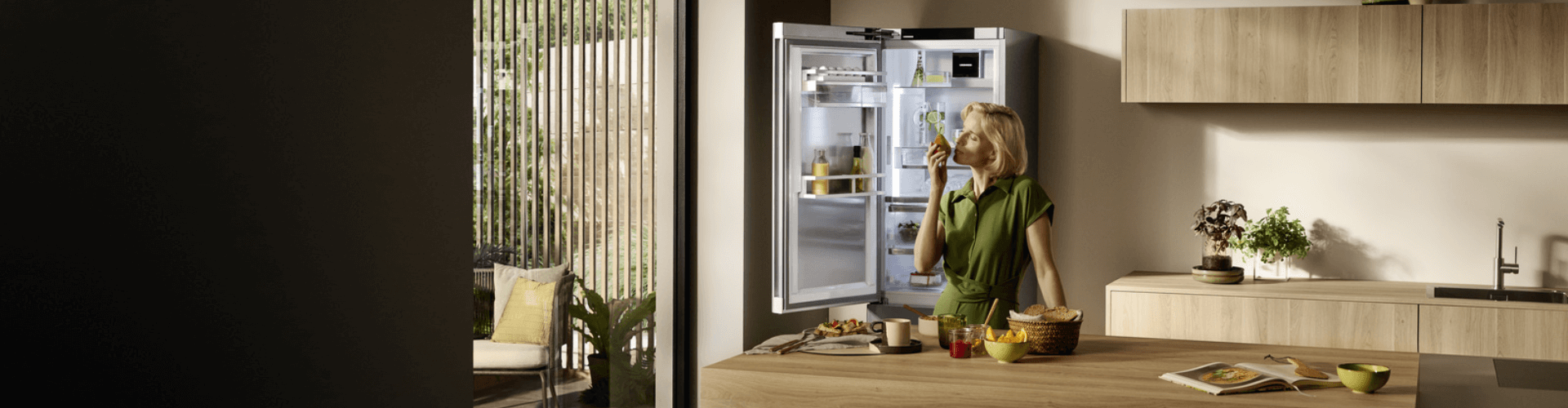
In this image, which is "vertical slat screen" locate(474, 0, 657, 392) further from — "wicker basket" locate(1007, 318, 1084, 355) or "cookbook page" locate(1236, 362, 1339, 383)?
"cookbook page" locate(1236, 362, 1339, 383)

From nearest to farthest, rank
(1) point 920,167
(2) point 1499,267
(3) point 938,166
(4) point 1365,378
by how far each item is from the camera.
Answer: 1. (4) point 1365,378
2. (3) point 938,166
3. (2) point 1499,267
4. (1) point 920,167

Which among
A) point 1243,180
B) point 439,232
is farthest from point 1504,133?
point 439,232

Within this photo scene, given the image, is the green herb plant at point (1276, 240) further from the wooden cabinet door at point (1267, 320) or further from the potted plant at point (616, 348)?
the potted plant at point (616, 348)

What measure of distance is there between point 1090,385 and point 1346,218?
9.35 feet

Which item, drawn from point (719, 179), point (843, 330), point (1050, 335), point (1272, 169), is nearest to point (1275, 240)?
point (1272, 169)

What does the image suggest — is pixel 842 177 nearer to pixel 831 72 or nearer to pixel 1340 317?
pixel 831 72

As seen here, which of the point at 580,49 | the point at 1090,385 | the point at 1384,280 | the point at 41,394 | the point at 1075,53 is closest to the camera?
the point at 41,394

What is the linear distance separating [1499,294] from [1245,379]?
8.44ft

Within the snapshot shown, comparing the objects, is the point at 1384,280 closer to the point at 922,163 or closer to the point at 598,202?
the point at 922,163

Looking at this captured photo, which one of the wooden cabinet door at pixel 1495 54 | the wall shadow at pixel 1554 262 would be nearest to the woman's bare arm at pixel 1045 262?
the wooden cabinet door at pixel 1495 54

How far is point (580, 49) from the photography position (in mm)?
3590

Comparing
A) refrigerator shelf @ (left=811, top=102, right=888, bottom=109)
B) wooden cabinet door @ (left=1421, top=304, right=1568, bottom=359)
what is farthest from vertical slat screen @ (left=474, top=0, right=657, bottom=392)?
wooden cabinet door @ (left=1421, top=304, right=1568, bottom=359)

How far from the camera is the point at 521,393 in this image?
2980 millimetres

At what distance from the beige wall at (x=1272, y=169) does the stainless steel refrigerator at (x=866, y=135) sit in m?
0.23
